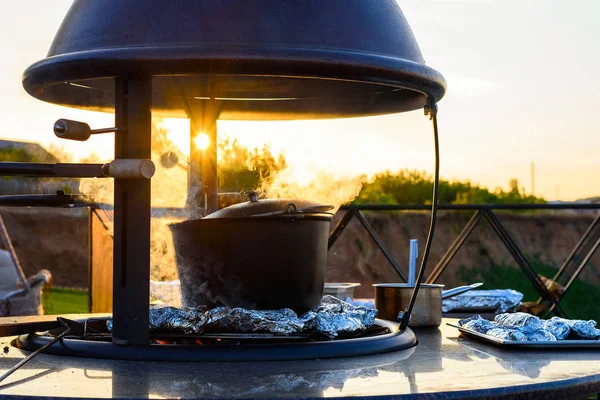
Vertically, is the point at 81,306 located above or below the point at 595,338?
below

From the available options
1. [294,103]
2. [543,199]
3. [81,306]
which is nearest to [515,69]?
[543,199]

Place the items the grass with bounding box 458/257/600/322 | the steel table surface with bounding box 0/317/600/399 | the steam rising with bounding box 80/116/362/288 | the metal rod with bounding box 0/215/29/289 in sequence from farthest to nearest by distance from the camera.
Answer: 1. the grass with bounding box 458/257/600/322
2. the metal rod with bounding box 0/215/29/289
3. the steam rising with bounding box 80/116/362/288
4. the steel table surface with bounding box 0/317/600/399

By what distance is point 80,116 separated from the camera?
3.09 metres

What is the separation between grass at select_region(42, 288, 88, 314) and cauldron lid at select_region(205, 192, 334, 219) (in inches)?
323

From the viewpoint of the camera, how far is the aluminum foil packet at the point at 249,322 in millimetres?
2354

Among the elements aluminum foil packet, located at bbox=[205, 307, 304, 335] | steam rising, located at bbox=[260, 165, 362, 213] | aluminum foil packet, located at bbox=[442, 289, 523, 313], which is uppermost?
→ steam rising, located at bbox=[260, 165, 362, 213]

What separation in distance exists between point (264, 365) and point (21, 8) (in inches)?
87.5

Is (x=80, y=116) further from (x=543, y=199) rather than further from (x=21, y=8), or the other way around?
(x=543, y=199)

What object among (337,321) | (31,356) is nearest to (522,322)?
(337,321)

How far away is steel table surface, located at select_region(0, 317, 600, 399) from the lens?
1.76 metres

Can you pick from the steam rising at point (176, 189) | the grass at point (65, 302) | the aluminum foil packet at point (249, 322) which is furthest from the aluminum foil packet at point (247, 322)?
the grass at point (65, 302)

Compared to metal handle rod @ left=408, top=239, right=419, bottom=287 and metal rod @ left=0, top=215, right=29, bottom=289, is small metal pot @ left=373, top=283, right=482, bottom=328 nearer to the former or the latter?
metal handle rod @ left=408, top=239, right=419, bottom=287

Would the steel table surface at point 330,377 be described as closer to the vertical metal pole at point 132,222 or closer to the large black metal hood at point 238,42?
the vertical metal pole at point 132,222

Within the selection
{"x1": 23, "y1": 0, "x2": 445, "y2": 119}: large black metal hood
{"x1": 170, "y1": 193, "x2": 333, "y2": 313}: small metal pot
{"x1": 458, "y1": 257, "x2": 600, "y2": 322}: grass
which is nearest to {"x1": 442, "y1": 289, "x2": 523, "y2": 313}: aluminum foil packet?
{"x1": 170, "y1": 193, "x2": 333, "y2": 313}: small metal pot
